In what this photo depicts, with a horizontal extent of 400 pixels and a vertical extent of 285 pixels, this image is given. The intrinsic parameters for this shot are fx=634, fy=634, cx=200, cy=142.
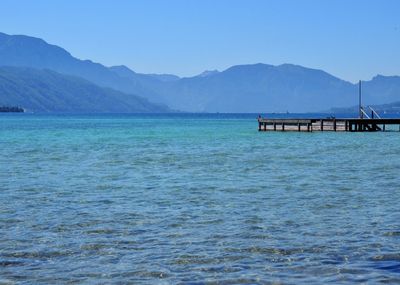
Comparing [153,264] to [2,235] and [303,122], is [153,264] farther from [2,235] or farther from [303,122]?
[303,122]

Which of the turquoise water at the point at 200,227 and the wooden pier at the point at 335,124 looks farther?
the wooden pier at the point at 335,124

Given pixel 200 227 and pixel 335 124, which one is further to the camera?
pixel 335 124

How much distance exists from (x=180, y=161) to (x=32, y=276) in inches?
1028

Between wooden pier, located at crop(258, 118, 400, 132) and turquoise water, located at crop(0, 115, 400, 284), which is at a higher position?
wooden pier, located at crop(258, 118, 400, 132)

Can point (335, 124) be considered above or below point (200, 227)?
above

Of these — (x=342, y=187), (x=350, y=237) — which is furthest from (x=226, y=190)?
(x=350, y=237)

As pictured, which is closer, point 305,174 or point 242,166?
point 305,174

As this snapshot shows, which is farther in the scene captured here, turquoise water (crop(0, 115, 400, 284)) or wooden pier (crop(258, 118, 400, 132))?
wooden pier (crop(258, 118, 400, 132))

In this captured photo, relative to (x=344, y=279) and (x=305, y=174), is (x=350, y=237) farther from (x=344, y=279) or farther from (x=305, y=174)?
(x=305, y=174)

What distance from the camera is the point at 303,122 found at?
83125mm

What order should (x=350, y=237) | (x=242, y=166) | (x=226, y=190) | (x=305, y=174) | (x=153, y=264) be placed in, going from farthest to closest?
(x=242, y=166)
(x=305, y=174)
(x=226, y=190)
(x=350, y=237)
(x=153, y=264)

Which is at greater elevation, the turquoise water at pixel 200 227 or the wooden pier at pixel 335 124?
the wooden pier at pixel 335 124

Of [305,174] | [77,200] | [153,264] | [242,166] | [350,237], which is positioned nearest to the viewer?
[153,264]

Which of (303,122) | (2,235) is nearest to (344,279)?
(2,235)
